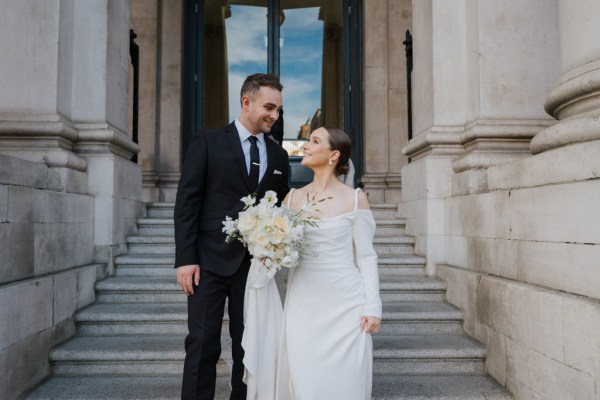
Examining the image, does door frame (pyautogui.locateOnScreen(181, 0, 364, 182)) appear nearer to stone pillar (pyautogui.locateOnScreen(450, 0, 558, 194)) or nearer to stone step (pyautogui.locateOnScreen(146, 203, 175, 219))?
stone step (pyautogui.locateOnScreen(146, 203, 175, 219))

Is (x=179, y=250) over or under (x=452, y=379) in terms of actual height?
over

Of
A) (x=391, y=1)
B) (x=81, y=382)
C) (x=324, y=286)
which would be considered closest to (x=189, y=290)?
(x=324, y=286)

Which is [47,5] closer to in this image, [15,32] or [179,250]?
[15,32]

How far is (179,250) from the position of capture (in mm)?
2850

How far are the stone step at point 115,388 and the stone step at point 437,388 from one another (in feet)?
3.96

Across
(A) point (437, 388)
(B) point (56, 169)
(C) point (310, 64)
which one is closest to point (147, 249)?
(B) point (56, 169)

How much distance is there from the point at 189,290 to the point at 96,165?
119 inches

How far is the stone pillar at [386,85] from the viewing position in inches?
353

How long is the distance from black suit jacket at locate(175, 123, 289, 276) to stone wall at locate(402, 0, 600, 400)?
195 centimetres

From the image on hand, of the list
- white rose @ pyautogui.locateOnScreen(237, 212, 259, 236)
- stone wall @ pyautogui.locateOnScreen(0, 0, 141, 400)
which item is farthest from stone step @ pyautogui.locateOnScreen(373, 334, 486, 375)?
stone wall @ pyautogui.locateOnScreen(0, 0, 141, 400)

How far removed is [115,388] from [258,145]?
2261 mm

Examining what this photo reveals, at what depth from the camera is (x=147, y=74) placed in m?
8.84

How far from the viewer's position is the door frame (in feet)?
30.3

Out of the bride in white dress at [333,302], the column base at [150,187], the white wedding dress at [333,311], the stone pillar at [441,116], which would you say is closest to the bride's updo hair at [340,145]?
the bride in white dress at [333,302]
